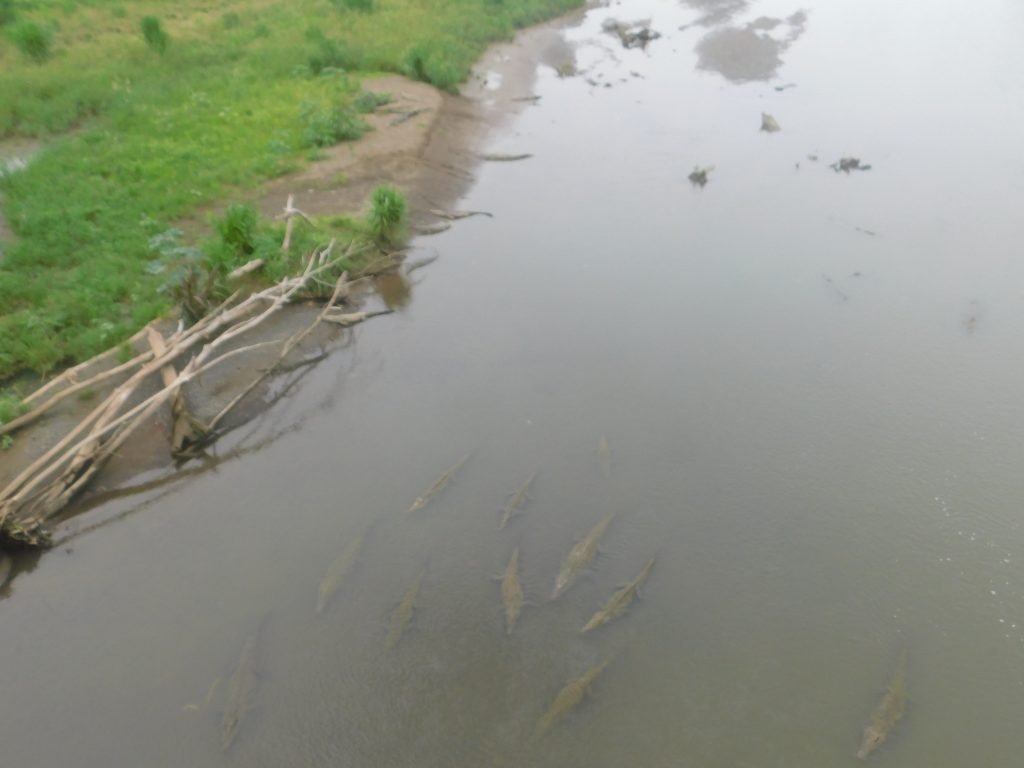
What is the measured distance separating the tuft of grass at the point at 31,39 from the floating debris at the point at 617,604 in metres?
22.5

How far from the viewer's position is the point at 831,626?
25.1 ft

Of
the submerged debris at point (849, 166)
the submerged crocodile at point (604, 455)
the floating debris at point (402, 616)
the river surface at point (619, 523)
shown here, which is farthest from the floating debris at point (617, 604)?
the submerged debris at point (849, 166)

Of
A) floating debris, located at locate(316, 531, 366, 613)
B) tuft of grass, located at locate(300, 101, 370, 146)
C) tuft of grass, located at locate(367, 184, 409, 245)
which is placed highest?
tuft of grass, located at locate(300, 101, 370, 146)

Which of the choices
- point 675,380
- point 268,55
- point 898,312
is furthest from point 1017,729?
point 268,55

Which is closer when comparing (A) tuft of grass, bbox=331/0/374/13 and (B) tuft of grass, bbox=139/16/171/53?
(B) tuft of grass, bbox=139/16/171/53

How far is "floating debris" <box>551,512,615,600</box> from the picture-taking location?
800 centimetres

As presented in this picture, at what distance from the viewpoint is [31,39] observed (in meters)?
19.8

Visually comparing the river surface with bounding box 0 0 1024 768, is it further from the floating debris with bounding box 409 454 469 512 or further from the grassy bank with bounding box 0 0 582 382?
the grassy bank with bounding box 0 0 582 382

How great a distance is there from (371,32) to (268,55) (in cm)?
414

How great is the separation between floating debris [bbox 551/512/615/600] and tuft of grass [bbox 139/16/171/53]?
20.6 meters

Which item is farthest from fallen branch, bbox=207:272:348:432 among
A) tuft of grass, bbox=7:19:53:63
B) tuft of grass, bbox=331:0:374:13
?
tuft of grass, bbox=331:0:374:13

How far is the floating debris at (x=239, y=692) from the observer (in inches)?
265

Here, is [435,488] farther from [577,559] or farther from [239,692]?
[239,692]

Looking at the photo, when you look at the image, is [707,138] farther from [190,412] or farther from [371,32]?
[190,412]
